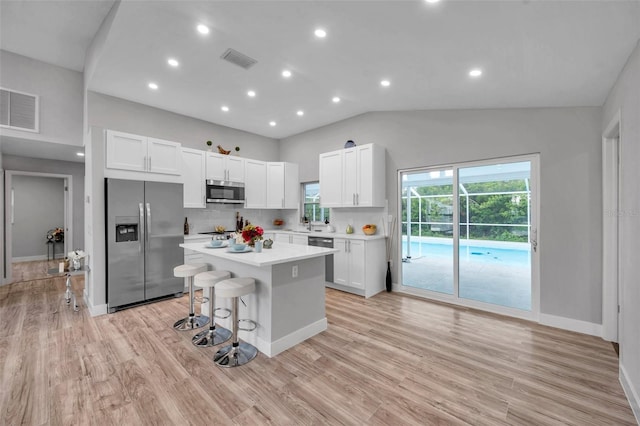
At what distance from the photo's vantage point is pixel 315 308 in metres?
3.05

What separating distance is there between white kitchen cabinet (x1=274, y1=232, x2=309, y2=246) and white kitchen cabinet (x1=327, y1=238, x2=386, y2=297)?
753 mm

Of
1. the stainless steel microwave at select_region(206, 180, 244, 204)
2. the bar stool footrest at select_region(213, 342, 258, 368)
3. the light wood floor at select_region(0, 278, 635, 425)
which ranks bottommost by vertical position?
the light wood floor at select_region(0, 278, 635, 425)

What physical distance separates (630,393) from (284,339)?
8.92ft

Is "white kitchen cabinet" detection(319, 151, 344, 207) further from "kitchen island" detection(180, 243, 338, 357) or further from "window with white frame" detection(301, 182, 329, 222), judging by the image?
"kitchen island" detection(180, 243, 338, 357)

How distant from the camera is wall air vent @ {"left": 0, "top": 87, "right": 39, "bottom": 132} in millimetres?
3984

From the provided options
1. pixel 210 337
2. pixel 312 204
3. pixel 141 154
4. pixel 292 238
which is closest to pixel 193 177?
pixel 141 154

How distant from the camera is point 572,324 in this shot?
3113mm

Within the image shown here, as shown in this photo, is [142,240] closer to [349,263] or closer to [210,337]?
[210,337]

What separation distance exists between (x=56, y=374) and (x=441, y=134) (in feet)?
17.0

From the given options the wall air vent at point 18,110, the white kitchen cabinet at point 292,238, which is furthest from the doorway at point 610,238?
the wall air vent at point 18,110

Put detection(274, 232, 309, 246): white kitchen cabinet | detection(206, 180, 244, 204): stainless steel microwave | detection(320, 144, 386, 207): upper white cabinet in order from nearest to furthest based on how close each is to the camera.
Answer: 1. detection(320, 144, 386, 207): upper white cabinet
2. detection(206, 180, 244, 204): stainless steel microwave
3. detection(274, 232, 309, 246): white kitchen cabinet

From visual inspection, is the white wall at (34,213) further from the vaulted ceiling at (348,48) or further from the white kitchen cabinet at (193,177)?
the white kitchen cabinet at (193,177)

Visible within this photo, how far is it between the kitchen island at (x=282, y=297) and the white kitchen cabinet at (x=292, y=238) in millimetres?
2130

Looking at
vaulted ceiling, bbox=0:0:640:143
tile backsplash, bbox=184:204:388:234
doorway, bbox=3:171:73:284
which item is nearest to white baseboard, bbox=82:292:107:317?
tile backsplash, bbox=184:204:388:234
